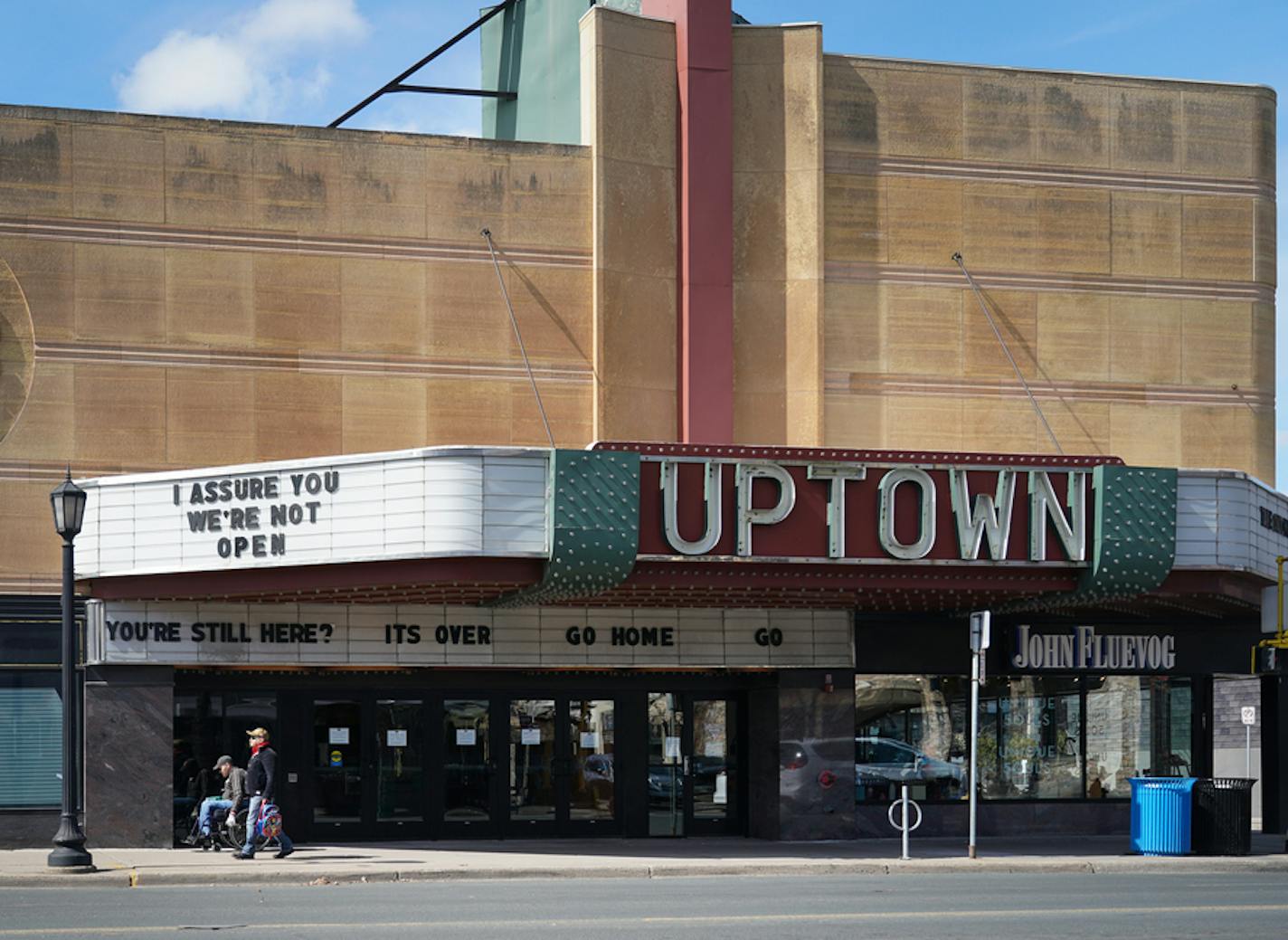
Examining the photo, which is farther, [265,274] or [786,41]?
[786,41]

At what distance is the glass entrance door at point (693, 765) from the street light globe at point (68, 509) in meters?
10.0

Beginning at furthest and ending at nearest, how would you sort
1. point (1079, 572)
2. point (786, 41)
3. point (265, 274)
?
point (786, 41) < point (265, 274) < point (1079, 572)

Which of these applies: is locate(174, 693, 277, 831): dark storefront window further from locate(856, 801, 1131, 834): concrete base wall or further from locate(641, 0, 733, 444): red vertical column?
locate(856, 801, 1131, 834): concrete base wall

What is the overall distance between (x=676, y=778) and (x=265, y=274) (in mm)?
10271

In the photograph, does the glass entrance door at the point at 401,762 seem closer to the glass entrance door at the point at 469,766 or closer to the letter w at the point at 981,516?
the glass entrance door at the point at 469,766

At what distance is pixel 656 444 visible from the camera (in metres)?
24.0

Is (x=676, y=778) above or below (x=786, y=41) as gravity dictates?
below

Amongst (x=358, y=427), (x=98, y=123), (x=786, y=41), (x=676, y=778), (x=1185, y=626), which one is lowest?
(x=676, y=778)

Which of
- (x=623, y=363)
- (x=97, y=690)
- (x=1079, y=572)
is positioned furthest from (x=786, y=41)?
(x=97, y=690)

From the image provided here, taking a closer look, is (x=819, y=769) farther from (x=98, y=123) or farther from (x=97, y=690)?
(x=98, y=123)

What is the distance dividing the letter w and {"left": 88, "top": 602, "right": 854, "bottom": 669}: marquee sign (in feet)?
14.1

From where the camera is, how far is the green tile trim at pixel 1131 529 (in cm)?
2547

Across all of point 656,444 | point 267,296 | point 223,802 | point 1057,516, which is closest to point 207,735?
point 223,802

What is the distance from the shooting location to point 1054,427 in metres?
30.2
